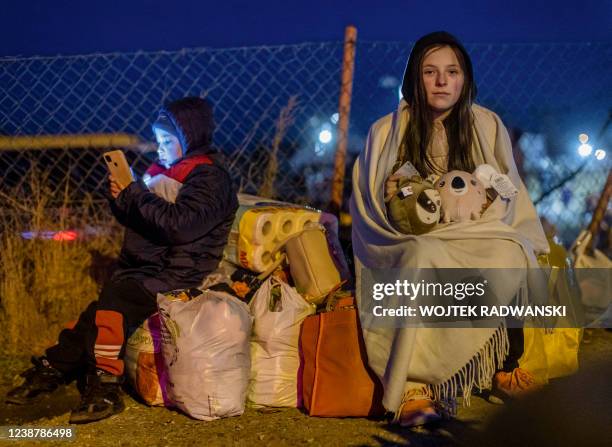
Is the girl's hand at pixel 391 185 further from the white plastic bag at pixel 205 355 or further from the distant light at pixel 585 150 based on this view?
the distant light at pixel 585 150

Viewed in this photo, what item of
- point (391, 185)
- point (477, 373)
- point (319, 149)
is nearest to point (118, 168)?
point (391, 185)

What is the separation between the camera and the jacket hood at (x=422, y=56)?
12.3 feet

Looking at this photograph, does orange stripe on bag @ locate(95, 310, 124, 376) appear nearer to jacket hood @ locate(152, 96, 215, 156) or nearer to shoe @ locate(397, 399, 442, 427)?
jacket hood @ locate(152, 96, 215, 156)

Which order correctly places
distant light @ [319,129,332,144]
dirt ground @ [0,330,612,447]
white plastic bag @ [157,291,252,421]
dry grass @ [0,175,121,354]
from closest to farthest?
dirt ground @ [0,330,612,447] < white plastic bag @ [157,291,252,421] < dry grass @ [0,175,121,354] < distant light @ [319,129,332,144]

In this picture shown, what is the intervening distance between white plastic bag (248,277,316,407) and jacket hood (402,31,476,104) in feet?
4.24

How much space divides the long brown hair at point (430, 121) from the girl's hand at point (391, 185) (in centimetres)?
16

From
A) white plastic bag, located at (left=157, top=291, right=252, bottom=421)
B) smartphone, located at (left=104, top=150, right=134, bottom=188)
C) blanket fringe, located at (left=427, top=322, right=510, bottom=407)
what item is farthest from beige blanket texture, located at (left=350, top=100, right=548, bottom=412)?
smartphone, located at (left=104, top=150, right=134, bottom=188)

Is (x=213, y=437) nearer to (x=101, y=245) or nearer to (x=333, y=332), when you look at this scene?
(x=333, y=332)

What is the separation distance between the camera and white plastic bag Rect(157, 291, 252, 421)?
11.0 ft

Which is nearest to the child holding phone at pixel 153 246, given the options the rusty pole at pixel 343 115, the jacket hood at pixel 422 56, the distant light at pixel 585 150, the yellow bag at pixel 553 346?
the jacket hood at pixel 422 56

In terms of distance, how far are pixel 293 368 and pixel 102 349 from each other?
0.94m

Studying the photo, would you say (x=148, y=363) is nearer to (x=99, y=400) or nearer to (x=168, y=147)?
(x=99, y=400)

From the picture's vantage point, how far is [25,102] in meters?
4.77

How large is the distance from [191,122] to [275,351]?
1.25 metres
